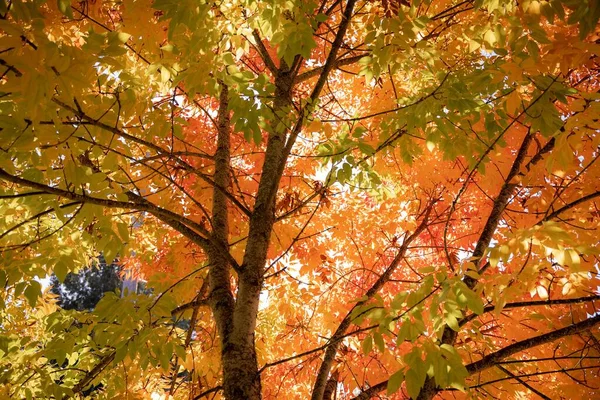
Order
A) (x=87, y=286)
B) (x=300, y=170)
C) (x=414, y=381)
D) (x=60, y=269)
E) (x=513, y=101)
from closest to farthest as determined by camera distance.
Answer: (x=414, y=381), (x=513, y=101), (x=60, y=269), (x=300, y=170), (x=87, y=286)

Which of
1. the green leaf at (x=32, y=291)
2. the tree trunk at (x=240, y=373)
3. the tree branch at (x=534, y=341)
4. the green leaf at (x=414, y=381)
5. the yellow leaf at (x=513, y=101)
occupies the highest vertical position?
the yellow leaf at (x=513, y=101)

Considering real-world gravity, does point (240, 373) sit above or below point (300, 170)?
below

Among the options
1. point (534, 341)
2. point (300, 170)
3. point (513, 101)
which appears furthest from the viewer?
point (300, 170)

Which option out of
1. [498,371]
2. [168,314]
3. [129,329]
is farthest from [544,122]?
[129,329]

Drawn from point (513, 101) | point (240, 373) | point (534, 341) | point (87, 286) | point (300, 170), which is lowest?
point (534, 341)

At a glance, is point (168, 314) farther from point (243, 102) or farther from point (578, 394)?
point (578, 394)

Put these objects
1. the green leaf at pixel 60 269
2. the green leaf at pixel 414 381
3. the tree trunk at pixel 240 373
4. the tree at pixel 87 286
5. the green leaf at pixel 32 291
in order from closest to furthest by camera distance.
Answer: the green leaf at pixel 414 381 → the tree trunk at pixel 240 373 → the green leaf at pixel 32 291 → the green leaf at pixel 60 269 → the tree at pixel 87 286

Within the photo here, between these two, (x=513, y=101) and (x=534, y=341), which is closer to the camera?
(x=513, y=101)

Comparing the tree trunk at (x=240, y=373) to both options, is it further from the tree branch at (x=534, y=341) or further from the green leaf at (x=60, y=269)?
the tree branch at (x=534, y=341)

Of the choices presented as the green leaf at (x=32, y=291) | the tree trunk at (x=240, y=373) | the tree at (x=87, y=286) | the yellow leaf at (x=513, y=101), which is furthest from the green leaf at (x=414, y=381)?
the tree at (x=87, y=286)

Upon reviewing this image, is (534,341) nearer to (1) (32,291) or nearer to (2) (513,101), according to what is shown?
(2) (513,101)

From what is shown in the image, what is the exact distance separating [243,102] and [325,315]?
2730mm

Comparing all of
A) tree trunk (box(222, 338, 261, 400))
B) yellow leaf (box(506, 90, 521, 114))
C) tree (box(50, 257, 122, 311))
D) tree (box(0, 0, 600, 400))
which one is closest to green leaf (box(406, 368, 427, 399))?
tree (box(0, 0, 600, 400))

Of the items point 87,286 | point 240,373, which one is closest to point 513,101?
point 240,373
